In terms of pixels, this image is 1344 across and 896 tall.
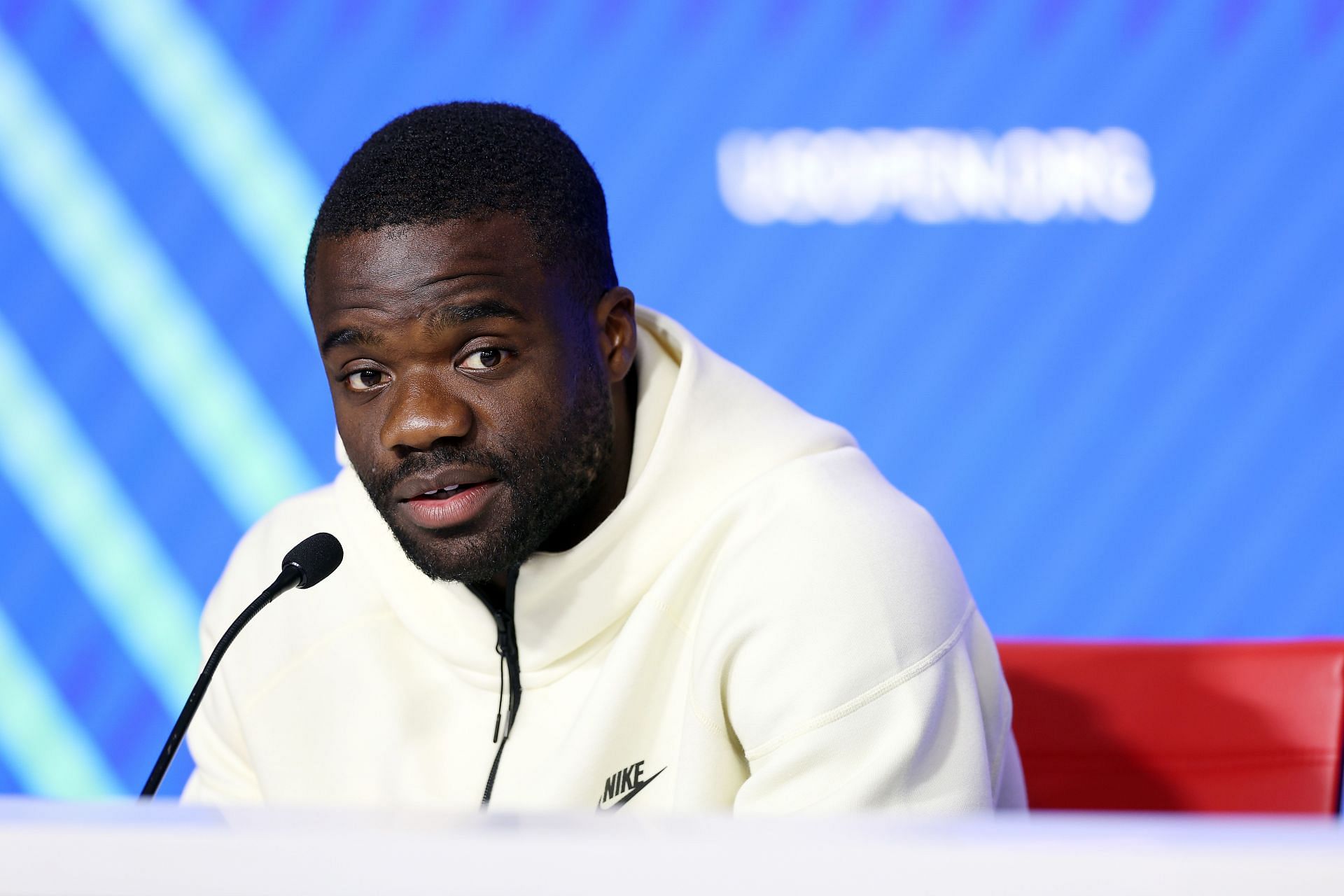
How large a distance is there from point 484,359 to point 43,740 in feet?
6.64

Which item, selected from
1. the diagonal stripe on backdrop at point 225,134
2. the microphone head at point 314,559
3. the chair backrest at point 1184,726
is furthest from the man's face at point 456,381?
the diagonal stripe on backdrop at point 225,134

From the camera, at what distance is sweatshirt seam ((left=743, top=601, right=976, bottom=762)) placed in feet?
3.50

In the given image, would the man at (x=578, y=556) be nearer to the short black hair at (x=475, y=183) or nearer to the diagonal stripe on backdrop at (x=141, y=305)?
the short black hair at (x=475, y=183)

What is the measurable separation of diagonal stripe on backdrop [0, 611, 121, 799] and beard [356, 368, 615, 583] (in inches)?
72.6

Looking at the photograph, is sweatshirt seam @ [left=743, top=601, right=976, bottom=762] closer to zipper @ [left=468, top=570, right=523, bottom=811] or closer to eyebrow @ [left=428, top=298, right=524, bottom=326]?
zipper @ [left=468, top=570, right=523, bottom=811]

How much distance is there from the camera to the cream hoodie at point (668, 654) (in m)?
1.08

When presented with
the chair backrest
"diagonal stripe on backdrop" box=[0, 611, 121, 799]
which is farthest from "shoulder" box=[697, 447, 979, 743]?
"diagonal stripe on backdrop" box=[0, 611, 121, 799]

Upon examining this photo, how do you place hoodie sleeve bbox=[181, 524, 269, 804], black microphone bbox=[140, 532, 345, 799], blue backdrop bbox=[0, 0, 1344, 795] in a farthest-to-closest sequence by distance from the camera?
blue backdrop bbox=[0, 0, 1344, 795], hoodie sleeve bbox=[181, 524, 269, 804], black microphone bbox=[140, 532, 345, 799]

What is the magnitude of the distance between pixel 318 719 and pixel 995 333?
5.05 feet

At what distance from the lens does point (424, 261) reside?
3.74 feet

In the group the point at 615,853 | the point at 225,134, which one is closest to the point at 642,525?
the point at 615,853

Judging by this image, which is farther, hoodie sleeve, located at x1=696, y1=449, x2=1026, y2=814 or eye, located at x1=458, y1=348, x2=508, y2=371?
eye, located at x1=458, y1=348, x2=508, y2=371

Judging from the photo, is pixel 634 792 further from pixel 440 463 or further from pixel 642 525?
pixel 440 463

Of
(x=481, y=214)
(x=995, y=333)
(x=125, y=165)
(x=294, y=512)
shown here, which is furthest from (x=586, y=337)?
(x=125, y=165)
